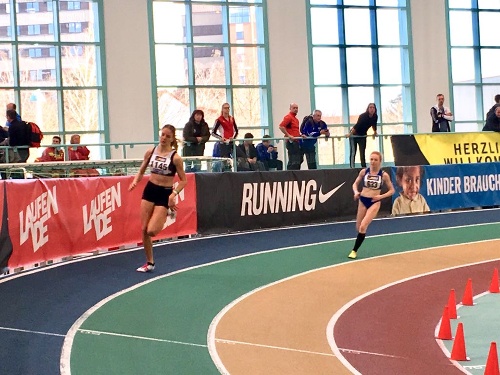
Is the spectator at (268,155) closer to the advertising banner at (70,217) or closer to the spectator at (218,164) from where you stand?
the spectator at (218,164)

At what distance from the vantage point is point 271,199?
70.5ft

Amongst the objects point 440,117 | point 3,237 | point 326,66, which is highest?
point 326,66

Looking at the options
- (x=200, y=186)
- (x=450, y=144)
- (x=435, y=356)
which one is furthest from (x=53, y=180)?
(x=450, y=144)

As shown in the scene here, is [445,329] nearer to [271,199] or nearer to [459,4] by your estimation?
[271,199]

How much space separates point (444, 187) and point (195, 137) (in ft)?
27.9

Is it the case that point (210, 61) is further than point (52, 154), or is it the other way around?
point (210, 61)

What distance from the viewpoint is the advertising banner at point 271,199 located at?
65.6 feet

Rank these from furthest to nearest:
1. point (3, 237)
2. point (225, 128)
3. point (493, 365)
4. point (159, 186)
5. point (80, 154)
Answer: point (225, 128), point (80, 154), point (159, 186), point (3, 237), point (493, 365)

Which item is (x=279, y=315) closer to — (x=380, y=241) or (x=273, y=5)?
(x=380, y=241)

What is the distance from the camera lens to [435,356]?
9.33 metres

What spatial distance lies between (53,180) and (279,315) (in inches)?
217

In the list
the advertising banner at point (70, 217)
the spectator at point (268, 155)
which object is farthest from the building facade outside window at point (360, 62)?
the advertising banner at point (70, 217)

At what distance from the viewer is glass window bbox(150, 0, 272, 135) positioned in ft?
92.3

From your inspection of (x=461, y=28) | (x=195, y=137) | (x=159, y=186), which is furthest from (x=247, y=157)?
(x=461, y=28)
